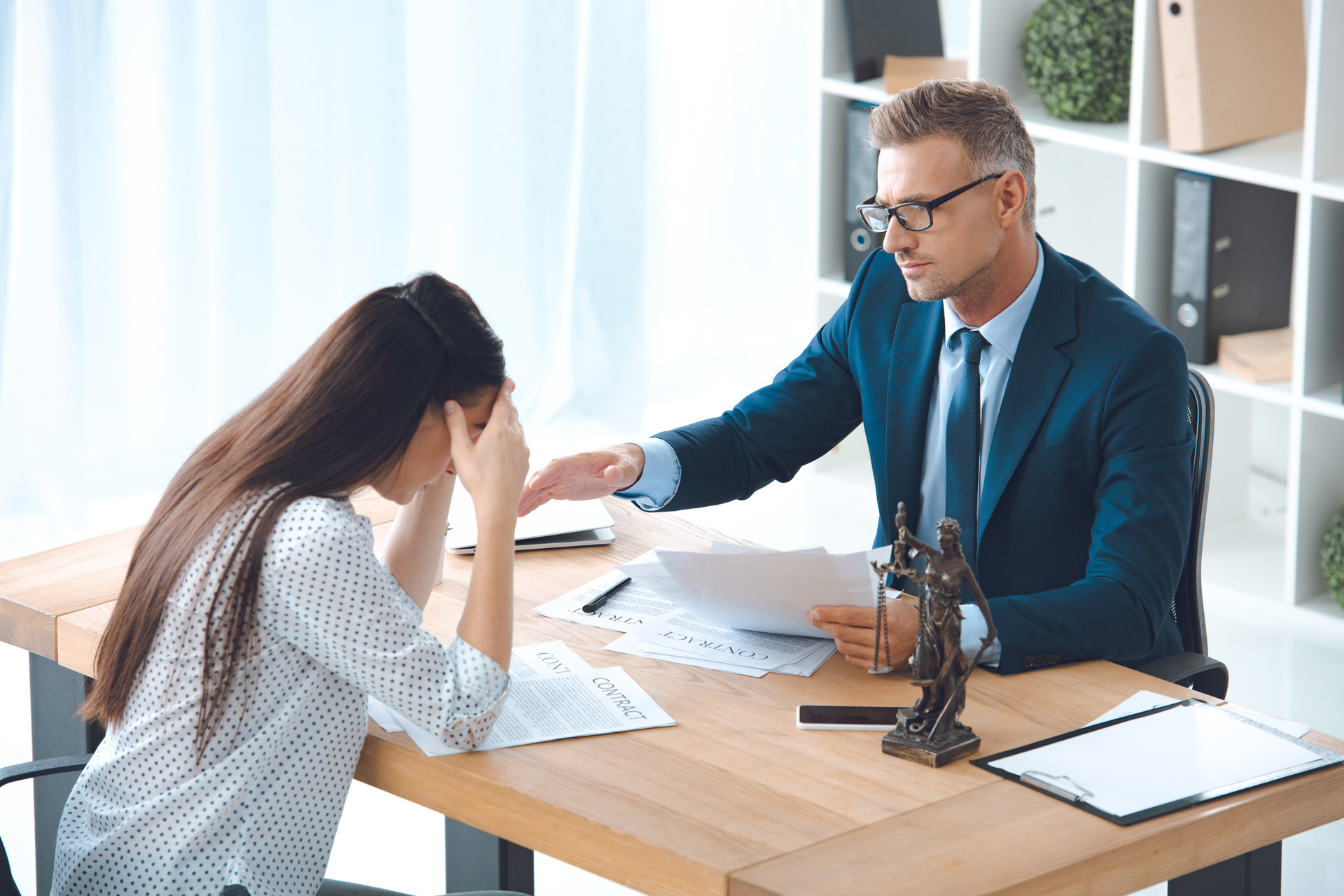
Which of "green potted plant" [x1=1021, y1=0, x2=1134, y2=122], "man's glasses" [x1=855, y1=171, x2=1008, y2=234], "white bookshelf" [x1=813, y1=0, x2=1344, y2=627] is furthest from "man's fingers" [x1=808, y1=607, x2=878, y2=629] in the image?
"green potted plant" [x1=1021, y1=0, x2=1134, y2=122]

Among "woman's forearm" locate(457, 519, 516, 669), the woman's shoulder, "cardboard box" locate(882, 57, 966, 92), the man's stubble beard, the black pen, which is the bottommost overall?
the black pen

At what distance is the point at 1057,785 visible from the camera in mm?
1413

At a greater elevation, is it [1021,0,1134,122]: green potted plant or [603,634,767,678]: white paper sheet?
[1021,0,1134,122]: green potted plant

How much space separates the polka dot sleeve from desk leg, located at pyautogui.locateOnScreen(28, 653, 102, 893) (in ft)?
1.80

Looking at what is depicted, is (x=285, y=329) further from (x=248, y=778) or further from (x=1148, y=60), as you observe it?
(x=248, y=778)

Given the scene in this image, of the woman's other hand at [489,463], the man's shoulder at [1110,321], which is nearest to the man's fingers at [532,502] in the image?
the woman's other hand at [489,463]

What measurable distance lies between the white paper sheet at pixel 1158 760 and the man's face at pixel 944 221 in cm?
70

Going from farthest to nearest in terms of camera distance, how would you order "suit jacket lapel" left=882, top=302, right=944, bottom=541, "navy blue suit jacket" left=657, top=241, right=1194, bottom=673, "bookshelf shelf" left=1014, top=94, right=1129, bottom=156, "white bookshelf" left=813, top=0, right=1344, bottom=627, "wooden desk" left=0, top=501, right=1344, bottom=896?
"bookshelf shelf" left=1014, top=94, right=1129, bottom=156 → "white bookshelf" left=813, top=0, right=1344, bottom=627 → "suit jacket lapel" left=882, top=302, right=944, bottom=541 → "navy blue suit jacket" left=657, top=241, right=1194, bottom=673 → "wooden desk" left=0, top=501, right=1344, bottom=896

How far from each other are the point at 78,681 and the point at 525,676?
0.58 meters

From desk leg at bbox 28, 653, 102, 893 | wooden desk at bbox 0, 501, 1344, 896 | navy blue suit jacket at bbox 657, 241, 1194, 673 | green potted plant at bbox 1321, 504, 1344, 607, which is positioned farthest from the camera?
green potted plant at bbox 1321, 504, 1344, 607

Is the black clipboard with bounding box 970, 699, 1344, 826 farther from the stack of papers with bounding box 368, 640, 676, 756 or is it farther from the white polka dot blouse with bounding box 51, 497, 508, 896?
the white polka dot blouse with bounding box 51, 497, 508, 896

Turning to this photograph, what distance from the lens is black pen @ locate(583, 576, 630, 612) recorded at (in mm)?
1870

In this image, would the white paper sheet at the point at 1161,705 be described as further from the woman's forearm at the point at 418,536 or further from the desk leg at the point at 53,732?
the desk leg at the point at 53,732

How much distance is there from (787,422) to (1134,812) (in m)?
1.04
